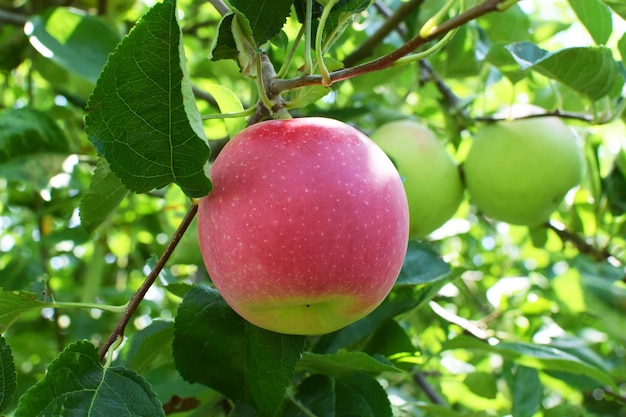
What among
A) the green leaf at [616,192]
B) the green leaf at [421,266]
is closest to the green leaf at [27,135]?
the green leaf at [421,266]

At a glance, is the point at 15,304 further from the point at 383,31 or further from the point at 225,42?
the point at 383,31

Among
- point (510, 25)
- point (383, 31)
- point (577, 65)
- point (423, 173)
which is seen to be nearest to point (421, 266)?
point (423, 173)

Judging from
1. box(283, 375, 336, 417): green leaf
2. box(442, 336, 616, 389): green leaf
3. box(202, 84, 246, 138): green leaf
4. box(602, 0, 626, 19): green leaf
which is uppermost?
box(602, 0, 626, 19): green leaf

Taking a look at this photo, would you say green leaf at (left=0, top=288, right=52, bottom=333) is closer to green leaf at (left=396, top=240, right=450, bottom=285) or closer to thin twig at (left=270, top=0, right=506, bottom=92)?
thin twig at (left=270, top=0, right=506, bottom=92)

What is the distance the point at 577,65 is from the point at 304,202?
2.52ft

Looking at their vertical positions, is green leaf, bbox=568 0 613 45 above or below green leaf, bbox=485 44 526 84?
above

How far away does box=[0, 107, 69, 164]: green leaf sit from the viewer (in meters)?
1.60

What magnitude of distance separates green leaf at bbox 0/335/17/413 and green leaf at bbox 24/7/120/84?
2.92ft

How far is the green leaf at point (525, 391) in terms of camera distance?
53.7 inches

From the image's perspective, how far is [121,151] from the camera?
79 cm

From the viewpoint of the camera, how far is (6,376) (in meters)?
0.84

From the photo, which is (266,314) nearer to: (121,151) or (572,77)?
(121,151)

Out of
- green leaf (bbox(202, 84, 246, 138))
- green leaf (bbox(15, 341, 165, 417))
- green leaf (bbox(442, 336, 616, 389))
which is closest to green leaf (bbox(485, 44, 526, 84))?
green leaf (bbox(442, 336, 616, 389))

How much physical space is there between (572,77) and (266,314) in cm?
84
